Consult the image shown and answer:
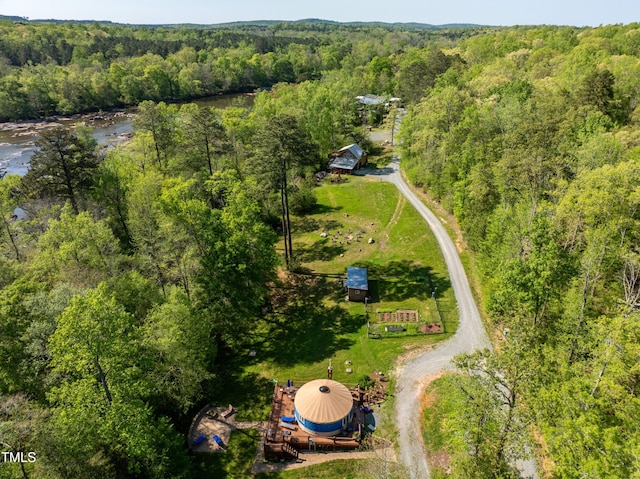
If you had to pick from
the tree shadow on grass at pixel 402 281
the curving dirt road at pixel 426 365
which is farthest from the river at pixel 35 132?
the curving dirt road at pixel 426 365

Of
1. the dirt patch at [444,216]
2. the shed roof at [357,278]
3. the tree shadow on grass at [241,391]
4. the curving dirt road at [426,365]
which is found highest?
the dirt patch at [444,216]

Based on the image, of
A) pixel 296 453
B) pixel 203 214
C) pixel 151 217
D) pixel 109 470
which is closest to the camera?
pixel 109 470

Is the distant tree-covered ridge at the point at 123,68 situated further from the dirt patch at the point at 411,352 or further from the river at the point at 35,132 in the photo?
the dirt patch at the point at 411,352

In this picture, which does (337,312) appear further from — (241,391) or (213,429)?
(213,429)

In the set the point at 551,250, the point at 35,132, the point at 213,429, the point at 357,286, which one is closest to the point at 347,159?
the point at 357,286

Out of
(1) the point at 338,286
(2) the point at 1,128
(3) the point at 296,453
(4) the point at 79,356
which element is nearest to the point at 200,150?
(1) the point at 338,286

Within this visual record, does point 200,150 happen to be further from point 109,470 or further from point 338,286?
point 109,470
